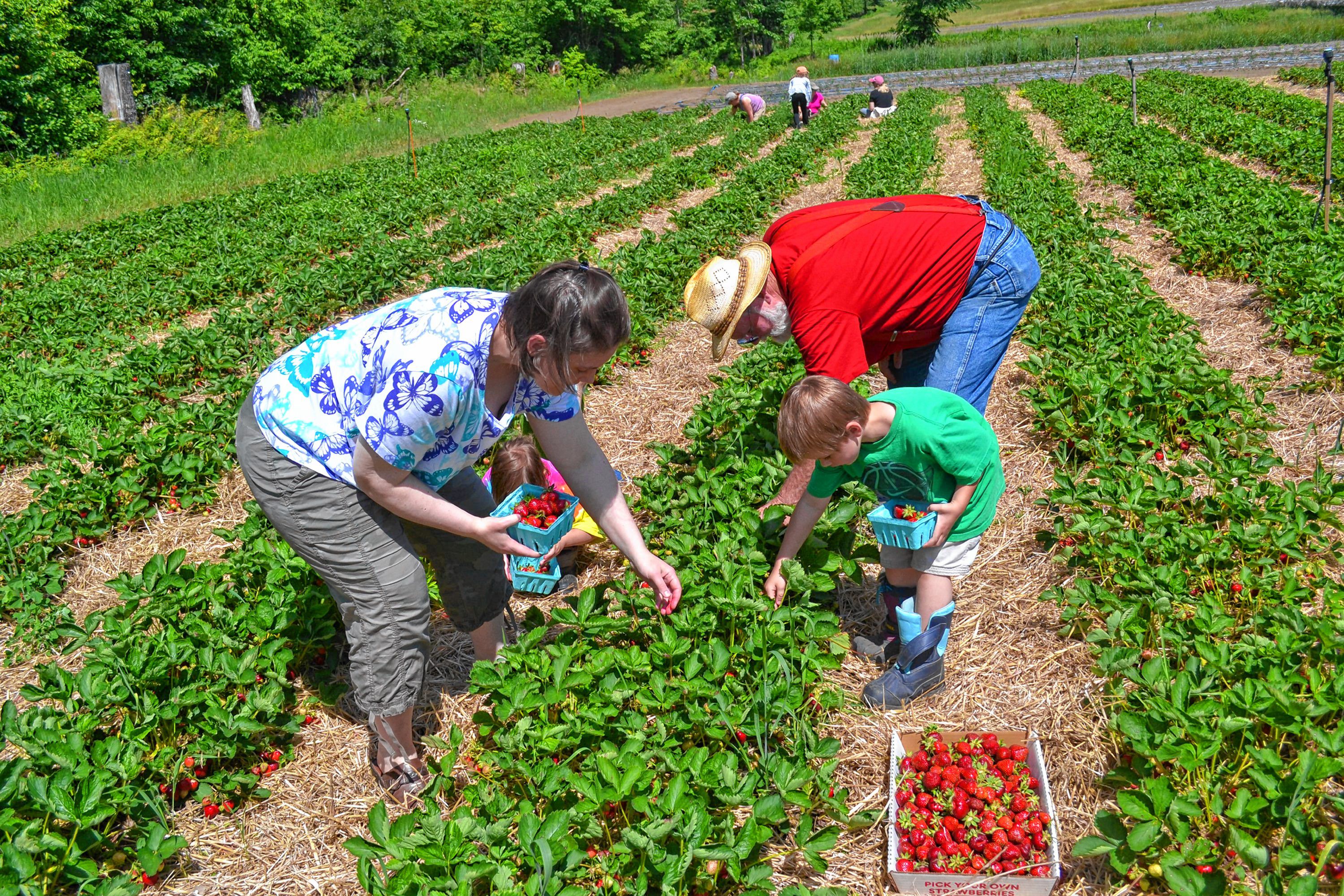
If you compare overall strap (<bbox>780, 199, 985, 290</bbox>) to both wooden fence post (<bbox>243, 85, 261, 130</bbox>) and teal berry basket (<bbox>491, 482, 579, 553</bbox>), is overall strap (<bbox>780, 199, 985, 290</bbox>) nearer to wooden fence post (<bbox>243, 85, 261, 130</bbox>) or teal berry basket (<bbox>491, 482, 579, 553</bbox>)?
teal berry basket (<bbox>491, 482, 579, 553</bbox>)

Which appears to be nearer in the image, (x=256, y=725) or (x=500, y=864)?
(x=500, y=864)

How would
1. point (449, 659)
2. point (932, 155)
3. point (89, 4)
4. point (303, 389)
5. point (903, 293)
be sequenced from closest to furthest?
point (303, 389) → point (903, 293) → point (449, 659) → point (932, 155) → point (89, 4)

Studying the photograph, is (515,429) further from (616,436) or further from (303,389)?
(303,389)

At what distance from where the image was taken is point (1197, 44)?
31156 millimetres

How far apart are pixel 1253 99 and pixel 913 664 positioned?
751 inches

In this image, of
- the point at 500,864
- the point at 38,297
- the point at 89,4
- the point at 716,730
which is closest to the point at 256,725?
the point at 500,864

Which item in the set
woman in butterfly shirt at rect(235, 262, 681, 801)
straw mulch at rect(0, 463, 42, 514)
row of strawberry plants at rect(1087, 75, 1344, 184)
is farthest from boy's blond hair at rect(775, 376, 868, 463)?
row of strawberry plants at rect(1087, 75, 1344, 184)

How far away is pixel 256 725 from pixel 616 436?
3015mm

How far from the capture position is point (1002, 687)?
3.18 metres

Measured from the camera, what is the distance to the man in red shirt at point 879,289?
314cm

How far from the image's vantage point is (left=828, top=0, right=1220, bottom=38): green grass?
185ft

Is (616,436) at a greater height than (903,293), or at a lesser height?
lesser

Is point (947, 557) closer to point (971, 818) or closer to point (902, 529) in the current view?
point (902, 529)

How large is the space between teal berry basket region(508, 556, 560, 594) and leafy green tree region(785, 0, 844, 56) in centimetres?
5309
